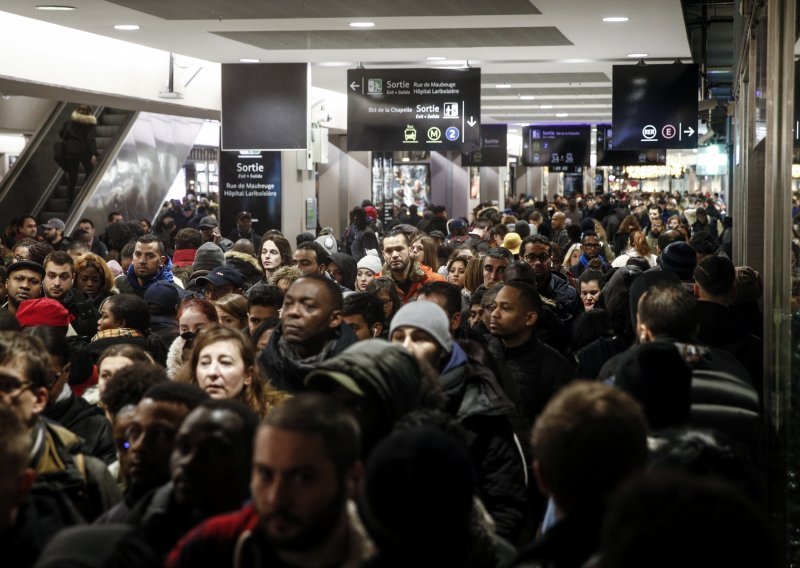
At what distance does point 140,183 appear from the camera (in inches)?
962

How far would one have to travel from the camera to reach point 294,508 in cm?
251

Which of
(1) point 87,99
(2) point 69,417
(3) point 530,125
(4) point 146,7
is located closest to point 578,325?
(2) point 69,417

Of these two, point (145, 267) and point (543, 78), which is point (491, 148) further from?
point (145, 267)

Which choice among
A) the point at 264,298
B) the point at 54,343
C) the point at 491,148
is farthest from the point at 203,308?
the point at 491,148

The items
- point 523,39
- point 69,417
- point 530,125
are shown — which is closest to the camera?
point 69,417

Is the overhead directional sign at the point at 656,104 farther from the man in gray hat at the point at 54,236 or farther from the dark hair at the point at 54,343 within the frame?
the dark hair at the point at 54,343

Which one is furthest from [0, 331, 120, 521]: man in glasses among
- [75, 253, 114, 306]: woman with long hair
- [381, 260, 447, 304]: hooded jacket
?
[381, 260, 447, 304]: hooded jacket

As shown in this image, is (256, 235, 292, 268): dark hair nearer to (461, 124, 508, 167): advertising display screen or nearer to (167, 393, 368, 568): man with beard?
(167, 393, 368, 568): man with beard

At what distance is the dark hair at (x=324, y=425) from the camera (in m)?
2.61

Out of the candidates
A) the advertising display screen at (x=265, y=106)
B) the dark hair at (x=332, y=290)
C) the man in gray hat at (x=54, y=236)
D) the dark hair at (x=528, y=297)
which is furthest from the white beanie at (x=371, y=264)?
the advertising display screen at (x=265, y=106)

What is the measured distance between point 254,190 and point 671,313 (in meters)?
14.7

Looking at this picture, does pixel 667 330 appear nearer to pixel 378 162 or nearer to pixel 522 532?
pixel 522 532

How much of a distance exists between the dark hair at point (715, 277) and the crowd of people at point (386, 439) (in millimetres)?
12

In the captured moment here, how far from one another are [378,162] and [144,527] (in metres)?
29.6
